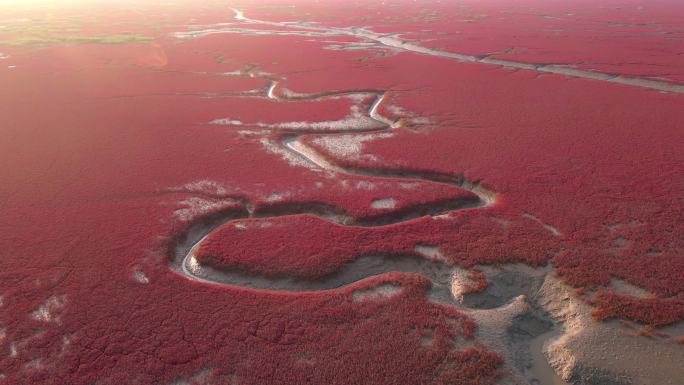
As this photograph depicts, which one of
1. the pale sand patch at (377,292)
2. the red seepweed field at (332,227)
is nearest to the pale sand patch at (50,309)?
the red seepweed field at (332,227)

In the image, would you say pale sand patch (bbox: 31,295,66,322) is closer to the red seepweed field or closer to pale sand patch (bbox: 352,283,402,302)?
the red seepweed field

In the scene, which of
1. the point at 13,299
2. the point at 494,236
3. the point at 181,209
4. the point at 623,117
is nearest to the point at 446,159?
the point at 494,236

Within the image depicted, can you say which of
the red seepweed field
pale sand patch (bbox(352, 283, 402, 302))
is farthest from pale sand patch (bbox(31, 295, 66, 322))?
pale sand patch (bbox(352, 283, 402, 302))

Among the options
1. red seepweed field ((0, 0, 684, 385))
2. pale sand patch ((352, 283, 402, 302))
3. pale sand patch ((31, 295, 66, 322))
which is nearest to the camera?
red seepweed field ((0, 0, 684, 385))

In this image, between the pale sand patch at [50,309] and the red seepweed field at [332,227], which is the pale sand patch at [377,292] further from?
the pale sand patch at [50,309]

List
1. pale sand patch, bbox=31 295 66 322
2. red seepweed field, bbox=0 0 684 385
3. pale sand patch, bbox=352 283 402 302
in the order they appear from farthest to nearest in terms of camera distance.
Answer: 1. pale sand patch, bbox=352 283 402 302
2. pale sand patch, bbox=31 295 66 322
3. red seepweed field, bbox=0 0 684 385

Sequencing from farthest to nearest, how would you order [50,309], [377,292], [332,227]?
1. [332,227]
2. [377,292]
3. [50,309]

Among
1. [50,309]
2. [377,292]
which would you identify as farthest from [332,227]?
[50,309]

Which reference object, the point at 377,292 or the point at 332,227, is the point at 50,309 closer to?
the point at 332,227

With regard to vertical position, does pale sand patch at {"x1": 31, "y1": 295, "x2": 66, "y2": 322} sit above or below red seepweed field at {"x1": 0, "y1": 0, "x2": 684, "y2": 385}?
below
